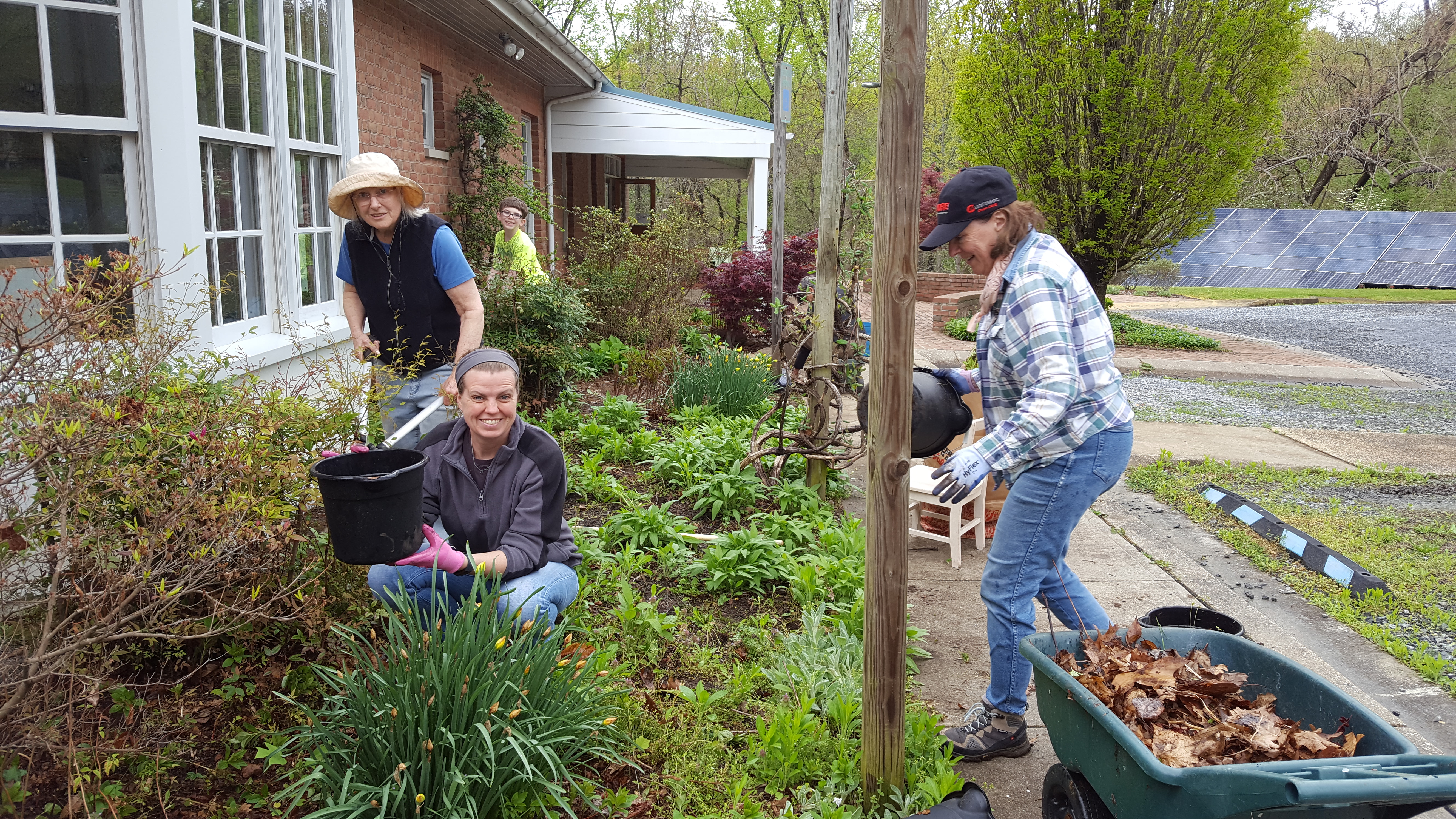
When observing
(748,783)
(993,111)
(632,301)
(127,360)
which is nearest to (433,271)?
(127,360)

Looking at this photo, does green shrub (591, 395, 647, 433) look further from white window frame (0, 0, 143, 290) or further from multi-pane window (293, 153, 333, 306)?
white window frame (0, 0, 143, 290)

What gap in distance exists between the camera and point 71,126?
3.95 metres

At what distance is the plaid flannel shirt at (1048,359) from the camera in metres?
2.87

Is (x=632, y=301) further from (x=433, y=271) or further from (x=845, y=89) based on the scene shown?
(x=433, y=271)

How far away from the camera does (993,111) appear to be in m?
14.8

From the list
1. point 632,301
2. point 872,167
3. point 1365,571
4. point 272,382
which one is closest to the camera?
point 272,382

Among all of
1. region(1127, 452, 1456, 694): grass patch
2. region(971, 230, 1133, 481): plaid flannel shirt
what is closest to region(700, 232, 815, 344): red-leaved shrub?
region(1127, 452, 1456, 694): grass patch

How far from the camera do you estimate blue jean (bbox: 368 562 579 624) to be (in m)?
2.98

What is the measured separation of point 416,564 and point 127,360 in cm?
103

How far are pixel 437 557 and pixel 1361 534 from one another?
5.53m

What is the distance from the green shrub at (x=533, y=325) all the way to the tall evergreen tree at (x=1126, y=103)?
956 cm

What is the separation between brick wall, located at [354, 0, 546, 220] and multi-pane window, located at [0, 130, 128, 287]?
3.17 metres

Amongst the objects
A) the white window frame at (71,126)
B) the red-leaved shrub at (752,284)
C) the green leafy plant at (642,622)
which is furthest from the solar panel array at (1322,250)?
the white window frame at (71,126)

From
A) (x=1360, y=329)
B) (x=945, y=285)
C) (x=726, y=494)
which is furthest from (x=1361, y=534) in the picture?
(x=1360, y=329)
